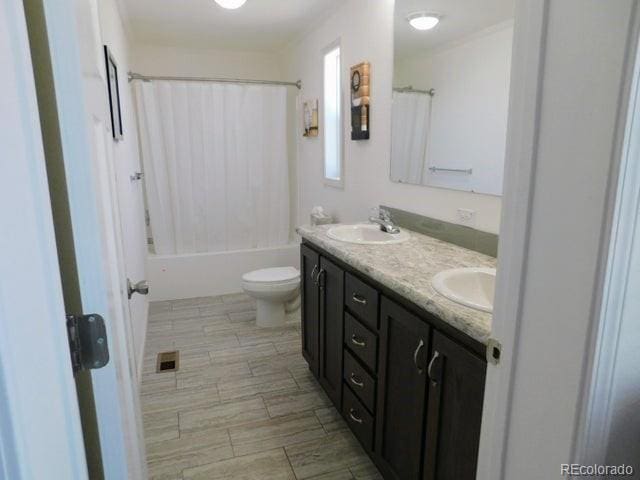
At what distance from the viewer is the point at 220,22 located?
3.38 m

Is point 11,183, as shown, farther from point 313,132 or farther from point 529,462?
point 313,132

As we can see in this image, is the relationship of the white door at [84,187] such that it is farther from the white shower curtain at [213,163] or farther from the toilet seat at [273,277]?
the white shower curtain at [213,163]

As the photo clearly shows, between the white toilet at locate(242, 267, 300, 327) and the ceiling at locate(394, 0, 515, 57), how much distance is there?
5.73 ft

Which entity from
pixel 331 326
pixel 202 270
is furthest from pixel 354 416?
pixel 202 270

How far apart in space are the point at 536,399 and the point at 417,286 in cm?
64

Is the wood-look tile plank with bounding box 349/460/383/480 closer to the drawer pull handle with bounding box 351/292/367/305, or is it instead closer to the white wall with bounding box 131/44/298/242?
the drawer pull handle with bounding box 351/292/367/305

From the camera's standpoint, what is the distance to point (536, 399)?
0.76 m

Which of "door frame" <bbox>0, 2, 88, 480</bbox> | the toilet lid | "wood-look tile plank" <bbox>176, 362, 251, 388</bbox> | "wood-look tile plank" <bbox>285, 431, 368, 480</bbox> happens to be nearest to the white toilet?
the toilet lid

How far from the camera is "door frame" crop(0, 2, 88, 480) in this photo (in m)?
0.45

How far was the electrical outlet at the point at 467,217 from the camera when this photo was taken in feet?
6.28

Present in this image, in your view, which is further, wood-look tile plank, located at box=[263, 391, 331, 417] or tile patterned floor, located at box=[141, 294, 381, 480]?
wood-look tile plank, located at box=[263, 391, 331, 417]

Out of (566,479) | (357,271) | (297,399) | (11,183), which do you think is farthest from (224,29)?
(566,479)

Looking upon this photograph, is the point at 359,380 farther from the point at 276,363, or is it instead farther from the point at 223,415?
the point at 276,363

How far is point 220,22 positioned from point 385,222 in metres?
2.28
